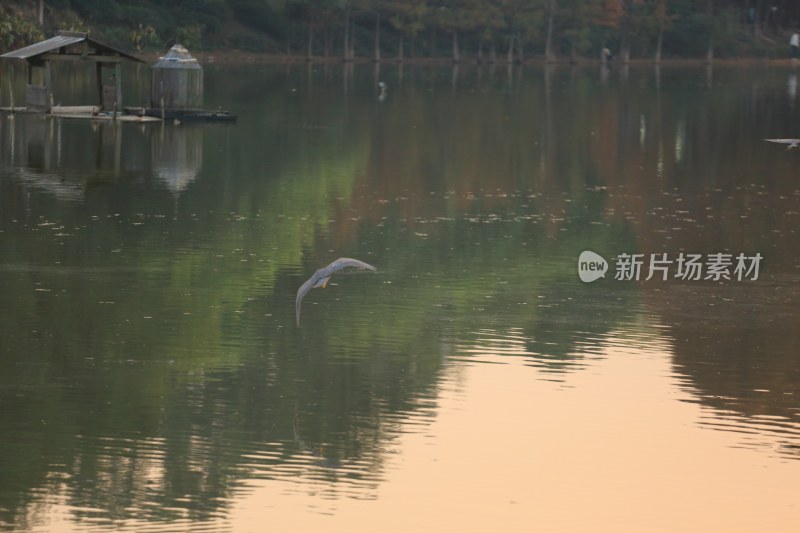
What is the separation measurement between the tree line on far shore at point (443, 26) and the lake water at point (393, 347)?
61501 mm

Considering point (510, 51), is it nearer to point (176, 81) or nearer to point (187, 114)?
point (176, 81)

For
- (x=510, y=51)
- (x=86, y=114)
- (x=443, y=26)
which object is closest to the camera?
(x=86, y=114)

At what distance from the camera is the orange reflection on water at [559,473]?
1447cm

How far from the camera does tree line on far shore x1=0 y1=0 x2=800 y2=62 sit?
108m

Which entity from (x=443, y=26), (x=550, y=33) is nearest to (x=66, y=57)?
(x=443, y=26)

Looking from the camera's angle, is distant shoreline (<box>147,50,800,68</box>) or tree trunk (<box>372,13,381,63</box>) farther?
tree trunk (<box>372,13,381,63</box>)

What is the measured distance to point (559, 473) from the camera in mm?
15852

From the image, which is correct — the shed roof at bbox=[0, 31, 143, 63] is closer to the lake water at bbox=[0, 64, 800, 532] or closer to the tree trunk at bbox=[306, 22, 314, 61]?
the lake water at bbox=[0, 64, 800, 532]
